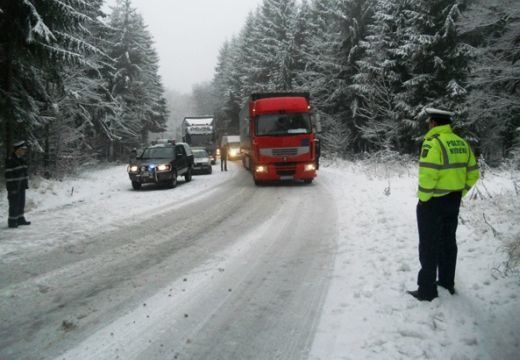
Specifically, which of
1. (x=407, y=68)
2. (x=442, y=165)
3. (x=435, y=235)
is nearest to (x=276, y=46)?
(x=407, y=68)

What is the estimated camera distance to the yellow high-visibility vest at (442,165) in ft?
13.4

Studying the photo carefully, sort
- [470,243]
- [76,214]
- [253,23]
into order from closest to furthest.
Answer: [470,243] → [76,214] → [253,23]

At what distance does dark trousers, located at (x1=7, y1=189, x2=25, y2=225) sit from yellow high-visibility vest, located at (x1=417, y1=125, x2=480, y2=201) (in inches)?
338

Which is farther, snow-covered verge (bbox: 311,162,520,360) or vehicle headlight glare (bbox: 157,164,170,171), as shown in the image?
vehicle headlight glare (bbox: 157,164,170,171)

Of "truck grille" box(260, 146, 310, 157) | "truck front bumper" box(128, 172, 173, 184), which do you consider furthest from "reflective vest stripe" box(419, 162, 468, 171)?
"truck front bumper" box(128, 172, 173, 184)

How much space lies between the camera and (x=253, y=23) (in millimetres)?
53750

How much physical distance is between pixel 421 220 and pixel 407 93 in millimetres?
20148

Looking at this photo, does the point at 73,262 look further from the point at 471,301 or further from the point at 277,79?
the point at 277,79

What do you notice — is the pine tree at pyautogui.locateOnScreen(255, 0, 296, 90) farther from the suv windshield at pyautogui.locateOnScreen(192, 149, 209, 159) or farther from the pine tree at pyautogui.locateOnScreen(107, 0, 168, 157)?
the suv windshield at pyautogui.locateOnScreen(192, 149, 209, 159)

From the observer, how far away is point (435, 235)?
166 inches

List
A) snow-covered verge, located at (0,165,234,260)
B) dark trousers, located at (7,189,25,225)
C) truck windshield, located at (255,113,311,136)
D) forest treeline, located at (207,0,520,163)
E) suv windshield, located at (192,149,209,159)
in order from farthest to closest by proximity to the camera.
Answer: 1. suv windshield, located at (192,149,209,159)
2. truck windshield, located at (255,113,311,136)
3. forest treeline, located at (207,0,520,163)
4. dark trousers, located at (7,189,25,225)
5. snow-covered verge, located at (0,165,234,260)

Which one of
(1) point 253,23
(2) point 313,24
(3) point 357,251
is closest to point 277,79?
(2) point 313,24

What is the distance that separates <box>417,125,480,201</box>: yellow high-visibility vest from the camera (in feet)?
13.4

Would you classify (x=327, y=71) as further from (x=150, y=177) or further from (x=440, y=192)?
(x=440, y=192)
